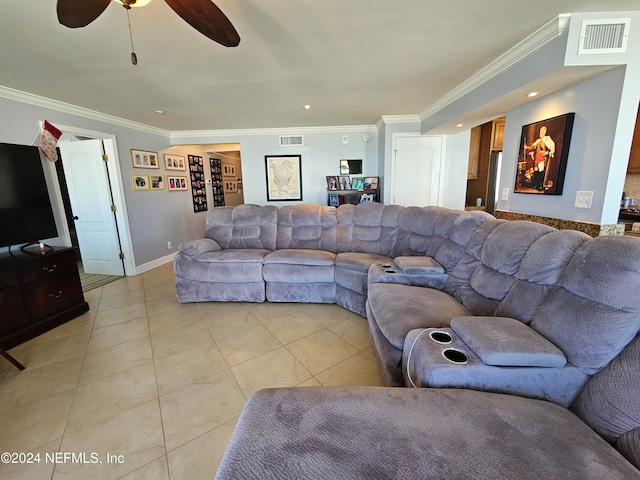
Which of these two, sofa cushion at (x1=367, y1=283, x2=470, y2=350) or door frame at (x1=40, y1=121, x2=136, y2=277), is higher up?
door frame at (x1=40, y1=121, x2=136, y2=277)

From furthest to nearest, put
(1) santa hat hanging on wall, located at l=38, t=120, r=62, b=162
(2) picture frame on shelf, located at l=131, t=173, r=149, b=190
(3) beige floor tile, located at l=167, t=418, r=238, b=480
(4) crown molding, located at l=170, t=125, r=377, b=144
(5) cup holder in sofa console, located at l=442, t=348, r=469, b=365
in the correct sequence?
(4) crown molding, located at l=170, t=125, r=377, b=144 < (2) picture frame on shelf, located at l=131, t=173, r=149, b=190 < (1) santa hat hanging on wall, located at l=38, t=120, r=62, b=162 < (3) beige floor tile, located at l=167, t=418, r=238, b=480 < (5) cup holder in sofa console, located at l=442, t=348, r=469, b=365

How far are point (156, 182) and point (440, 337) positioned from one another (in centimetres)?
496

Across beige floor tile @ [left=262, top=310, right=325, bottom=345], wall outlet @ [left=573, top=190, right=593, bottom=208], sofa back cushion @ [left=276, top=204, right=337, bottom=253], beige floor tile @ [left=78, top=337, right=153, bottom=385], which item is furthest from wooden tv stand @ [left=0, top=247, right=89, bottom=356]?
wall outlet @ [left=573, top=190, right=593, bottom=208]

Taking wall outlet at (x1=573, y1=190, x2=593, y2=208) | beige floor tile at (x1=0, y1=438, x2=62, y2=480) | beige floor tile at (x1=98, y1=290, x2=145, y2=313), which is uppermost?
wall outlet at (x1=573, y1=190, x2=593, y2=208)

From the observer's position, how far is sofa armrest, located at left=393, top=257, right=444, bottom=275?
220 cm

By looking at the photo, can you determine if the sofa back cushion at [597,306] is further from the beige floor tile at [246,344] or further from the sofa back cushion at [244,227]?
the sofa back cushion at [244,227]

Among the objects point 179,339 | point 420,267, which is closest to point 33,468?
point 179,339

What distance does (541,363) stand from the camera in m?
1.05

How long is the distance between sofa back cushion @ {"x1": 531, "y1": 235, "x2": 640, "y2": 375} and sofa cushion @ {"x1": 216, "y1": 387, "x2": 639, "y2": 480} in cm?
29

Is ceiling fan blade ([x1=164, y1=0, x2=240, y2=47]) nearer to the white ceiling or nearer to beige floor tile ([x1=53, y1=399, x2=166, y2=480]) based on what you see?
the white ceiling

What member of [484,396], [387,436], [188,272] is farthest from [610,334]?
[188,272]

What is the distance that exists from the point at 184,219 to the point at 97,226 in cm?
145

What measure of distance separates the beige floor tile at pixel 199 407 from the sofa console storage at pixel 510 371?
1.20 m

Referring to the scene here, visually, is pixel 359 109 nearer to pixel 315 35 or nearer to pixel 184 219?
pixel 315 35
